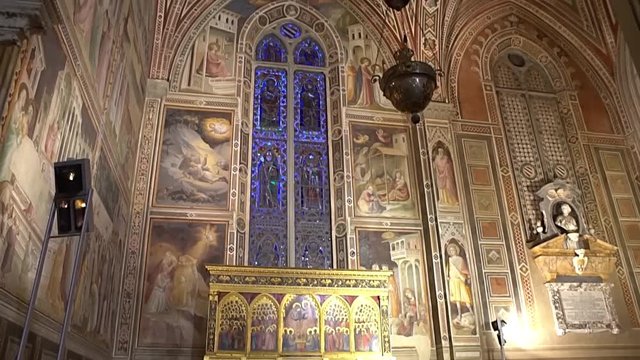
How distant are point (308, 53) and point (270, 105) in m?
1.47

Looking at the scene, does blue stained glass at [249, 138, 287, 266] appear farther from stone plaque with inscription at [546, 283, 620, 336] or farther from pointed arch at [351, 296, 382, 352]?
stone plaque with inscription at [546, 283, 620, 336]

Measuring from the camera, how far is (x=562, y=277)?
9344mm

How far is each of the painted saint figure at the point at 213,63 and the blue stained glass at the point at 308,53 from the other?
1.47 metres

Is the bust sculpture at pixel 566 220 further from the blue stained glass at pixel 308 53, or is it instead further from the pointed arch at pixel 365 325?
the blue stained glass at pixel 308 53

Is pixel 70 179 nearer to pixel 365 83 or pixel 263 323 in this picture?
pixel 263 323

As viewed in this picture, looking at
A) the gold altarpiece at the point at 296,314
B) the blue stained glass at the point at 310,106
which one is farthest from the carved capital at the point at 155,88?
the gold altarpiece at the point at 296,314

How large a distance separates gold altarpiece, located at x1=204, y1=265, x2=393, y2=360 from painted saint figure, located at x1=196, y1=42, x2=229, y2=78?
4.02 meters

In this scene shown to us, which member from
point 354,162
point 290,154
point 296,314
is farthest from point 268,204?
point 296,314

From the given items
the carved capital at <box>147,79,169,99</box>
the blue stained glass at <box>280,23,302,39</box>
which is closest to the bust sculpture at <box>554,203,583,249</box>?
the blue stained glass at <box>280,23,302,39</box>

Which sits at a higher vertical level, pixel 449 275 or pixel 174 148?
pixel 174 148

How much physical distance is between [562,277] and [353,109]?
15.0ft

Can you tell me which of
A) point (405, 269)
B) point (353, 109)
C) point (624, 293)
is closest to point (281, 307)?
point (405, 269)

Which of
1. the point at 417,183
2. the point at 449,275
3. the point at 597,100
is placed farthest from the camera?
the point at 597,100

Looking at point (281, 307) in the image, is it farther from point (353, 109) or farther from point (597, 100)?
point (597, 100)
